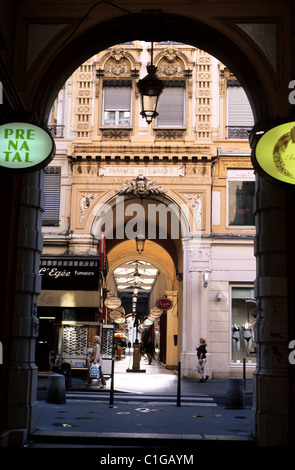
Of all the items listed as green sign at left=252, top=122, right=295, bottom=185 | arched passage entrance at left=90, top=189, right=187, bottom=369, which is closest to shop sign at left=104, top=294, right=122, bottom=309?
arched passage entrance at left=90, top=189, right=187, bottom=369

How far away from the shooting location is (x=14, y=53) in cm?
971

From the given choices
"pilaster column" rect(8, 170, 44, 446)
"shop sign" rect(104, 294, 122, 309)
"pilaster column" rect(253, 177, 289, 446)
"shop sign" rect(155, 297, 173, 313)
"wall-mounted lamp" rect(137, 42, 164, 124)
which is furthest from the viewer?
"shop sign" rect(104, 294, 122, 309)

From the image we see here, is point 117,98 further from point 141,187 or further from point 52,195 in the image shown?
point 52,195

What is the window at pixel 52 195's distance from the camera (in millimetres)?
25250

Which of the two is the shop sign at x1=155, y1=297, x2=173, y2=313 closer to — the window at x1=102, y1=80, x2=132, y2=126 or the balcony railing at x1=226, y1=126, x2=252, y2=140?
the balcony railing at x1=226, y1=126, x2=252, y2=140

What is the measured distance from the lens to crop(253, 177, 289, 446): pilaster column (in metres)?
8.77

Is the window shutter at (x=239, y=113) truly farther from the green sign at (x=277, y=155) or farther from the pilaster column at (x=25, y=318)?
the green sign at (x=277, y=155)

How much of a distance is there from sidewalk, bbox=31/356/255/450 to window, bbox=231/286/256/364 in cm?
609

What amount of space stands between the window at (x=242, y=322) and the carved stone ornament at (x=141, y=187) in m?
5.10

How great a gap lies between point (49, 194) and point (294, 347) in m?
18.0

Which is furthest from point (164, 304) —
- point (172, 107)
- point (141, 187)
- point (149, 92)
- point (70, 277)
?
point (149, 92)

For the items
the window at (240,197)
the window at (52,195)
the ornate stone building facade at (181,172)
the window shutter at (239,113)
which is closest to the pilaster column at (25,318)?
the ornate stone building facade at (181,172)
